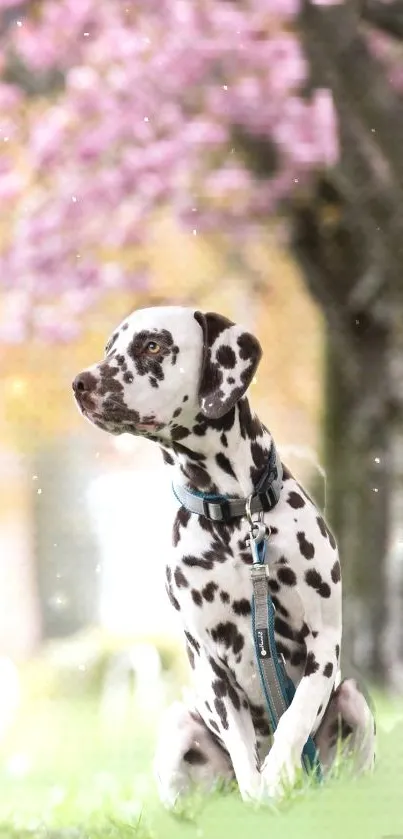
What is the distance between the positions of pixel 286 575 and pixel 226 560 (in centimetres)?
8

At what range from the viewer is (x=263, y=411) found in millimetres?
1698

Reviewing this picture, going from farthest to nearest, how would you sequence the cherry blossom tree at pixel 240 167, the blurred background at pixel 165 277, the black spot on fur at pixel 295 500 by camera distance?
the cherry blossom tree at pixel 240 167 < the blurred background at pixel 165 277 < the black spot on fur at pixel 295 500

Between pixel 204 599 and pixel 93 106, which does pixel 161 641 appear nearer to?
pixel 204 599

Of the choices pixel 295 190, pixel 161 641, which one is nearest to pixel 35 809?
pixel 161 641

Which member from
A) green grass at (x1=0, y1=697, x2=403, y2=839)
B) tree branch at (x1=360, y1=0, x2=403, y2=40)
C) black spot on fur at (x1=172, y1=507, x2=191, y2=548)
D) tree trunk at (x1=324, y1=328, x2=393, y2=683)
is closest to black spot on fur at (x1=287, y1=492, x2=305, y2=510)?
black spot on fur at (x1=172, y1=507, x2=191, y2=548)

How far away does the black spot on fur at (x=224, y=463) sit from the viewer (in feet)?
3.93

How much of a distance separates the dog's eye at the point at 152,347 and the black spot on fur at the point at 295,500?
0.82 ft

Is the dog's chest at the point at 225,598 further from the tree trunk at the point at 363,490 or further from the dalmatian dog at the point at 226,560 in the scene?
the tree trunk at the point at 363,490

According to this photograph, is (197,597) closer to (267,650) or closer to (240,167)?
(267,650)

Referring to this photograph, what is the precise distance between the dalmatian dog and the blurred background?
17.1 inches

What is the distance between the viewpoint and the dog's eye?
117 cm

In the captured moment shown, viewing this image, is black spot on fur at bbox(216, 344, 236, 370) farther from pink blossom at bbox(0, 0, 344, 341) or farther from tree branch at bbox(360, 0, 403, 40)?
tree branch at bbox(360, 0, 403, 40)

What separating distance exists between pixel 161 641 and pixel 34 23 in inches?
48.7

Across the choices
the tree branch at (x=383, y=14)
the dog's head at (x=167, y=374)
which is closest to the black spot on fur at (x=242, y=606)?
the dog's head at (x=167, y=374)
